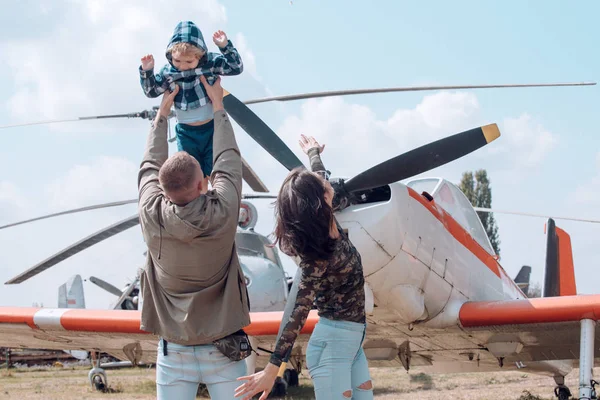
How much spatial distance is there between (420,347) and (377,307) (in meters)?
2.05

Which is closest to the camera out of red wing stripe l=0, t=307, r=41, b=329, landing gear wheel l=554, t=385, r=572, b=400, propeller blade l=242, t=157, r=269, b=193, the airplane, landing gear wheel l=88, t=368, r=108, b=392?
the airplane

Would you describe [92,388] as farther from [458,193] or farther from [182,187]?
[182,187]

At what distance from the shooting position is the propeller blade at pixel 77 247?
1065cm

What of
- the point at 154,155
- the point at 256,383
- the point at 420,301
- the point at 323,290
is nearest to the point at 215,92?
the point at 154,155

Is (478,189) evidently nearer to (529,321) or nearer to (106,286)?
(106,286)

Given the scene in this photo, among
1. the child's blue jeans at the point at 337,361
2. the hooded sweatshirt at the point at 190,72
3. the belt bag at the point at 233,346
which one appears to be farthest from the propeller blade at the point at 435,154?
the belt bag at the point at 233,346

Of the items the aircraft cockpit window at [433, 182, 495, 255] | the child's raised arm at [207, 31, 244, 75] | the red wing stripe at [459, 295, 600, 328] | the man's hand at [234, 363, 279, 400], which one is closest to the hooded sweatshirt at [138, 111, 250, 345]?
the man's hand at [234, 363, 279, 400]

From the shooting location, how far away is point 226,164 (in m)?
2.87

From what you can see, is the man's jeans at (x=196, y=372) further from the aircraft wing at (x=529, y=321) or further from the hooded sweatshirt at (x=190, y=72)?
the aircraft wing at (x=529, y=321)

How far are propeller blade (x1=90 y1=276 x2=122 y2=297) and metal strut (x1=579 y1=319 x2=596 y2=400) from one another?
19.8m

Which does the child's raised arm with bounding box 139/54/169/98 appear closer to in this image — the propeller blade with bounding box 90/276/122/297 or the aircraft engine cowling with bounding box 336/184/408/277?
the aircraft engine cowling with bounding box 336/184/408/277

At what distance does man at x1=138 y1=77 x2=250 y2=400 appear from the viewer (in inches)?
105

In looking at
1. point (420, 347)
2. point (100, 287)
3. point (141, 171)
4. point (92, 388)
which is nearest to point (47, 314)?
point (420, 347)

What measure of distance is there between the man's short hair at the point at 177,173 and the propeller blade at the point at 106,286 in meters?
22.6
